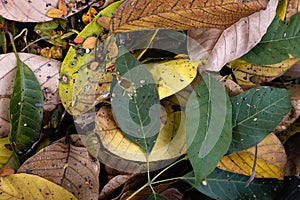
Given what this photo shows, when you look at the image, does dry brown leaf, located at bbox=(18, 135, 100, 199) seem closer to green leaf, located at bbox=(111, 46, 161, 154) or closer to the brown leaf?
green leaf, located at bbox=(111, 46, 161, 154)

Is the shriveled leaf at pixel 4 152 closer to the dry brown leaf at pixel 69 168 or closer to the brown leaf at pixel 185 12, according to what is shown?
the dry brown leaf at pixel 69 168

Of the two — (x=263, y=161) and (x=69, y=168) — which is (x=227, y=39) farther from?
(x=69, y=168)

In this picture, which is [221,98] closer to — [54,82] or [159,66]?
[159,66]

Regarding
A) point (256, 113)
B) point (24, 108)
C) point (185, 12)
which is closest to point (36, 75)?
point (24, 108)

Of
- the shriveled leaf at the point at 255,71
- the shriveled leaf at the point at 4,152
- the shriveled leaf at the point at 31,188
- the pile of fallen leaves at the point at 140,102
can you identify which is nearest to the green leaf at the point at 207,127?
the pile of fallen leaves at the point at 140,102

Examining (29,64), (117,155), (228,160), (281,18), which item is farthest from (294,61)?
(29,64)

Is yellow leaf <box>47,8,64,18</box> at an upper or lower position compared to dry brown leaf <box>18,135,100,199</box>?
upper

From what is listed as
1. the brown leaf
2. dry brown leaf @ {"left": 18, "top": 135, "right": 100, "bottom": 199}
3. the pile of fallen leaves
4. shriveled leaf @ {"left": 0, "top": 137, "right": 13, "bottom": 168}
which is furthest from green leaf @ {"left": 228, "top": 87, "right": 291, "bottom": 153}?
shriveled leaf @ {"left": 0, "top": 137, "right": 13, "bottom": 168}
